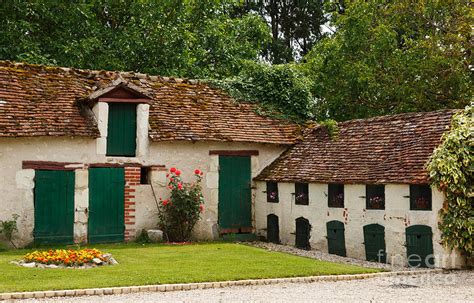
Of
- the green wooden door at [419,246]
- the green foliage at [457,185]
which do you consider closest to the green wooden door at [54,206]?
the green wooden door at [419,246]

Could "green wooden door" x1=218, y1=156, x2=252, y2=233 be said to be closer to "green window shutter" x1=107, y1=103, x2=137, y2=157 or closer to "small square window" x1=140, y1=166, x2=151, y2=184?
"small square window" x1=140, y1=166, x2=151, y2=184

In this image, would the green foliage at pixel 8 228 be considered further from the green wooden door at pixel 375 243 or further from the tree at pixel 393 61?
the tree at pixel 393 61

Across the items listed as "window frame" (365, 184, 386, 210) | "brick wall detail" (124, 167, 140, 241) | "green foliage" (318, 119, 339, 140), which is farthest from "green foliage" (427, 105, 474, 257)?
"brick wall detail" (124, 167, 140, 241)

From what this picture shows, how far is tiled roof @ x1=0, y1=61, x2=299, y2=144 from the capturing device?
677 inches

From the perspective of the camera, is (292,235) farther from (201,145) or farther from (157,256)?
(157,256)

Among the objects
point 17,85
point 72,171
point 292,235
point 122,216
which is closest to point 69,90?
point 17,85

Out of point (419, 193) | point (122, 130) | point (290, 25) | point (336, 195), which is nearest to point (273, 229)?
point (336, 195)

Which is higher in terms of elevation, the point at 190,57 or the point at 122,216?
the point at 190,57

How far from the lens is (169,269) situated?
1293 centimetres

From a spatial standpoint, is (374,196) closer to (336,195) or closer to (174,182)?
(336,195)

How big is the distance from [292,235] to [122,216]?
4.99 meters

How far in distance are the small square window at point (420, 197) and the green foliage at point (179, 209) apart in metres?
6.12

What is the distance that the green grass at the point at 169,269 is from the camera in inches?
447

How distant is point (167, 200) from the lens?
1852 centimetres
